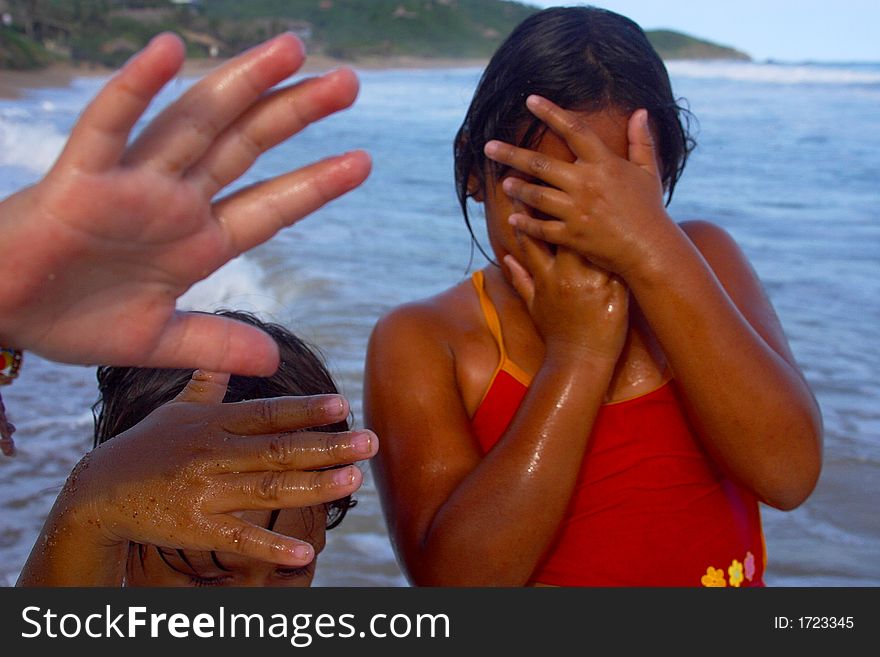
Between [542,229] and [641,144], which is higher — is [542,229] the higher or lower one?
the lower one

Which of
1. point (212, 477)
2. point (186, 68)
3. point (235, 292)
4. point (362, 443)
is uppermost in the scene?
point (362, 443)

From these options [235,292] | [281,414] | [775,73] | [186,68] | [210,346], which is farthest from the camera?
[186,68]

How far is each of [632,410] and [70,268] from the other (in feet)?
4.70

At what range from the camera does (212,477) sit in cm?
155

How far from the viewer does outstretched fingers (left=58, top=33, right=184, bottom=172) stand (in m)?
1.12

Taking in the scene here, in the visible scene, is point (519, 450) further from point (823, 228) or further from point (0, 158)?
point (0, 158)

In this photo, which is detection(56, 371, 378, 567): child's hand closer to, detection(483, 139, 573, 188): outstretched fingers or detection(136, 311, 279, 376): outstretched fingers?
detection(136, 311, 279, 376): outstretched fingers

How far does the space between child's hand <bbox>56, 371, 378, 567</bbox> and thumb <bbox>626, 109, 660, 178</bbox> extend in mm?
887

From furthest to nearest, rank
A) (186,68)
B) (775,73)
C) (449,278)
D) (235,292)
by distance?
(186,68) < (775,73) < (449,278) < (235,292)

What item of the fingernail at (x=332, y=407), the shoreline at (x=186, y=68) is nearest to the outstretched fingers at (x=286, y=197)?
the fingernail at (x=332, y=407)

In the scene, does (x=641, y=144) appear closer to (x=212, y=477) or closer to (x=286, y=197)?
(x=286, y=197)

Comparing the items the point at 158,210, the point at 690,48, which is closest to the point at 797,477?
the point at 158,210

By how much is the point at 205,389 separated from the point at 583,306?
0.82 metres

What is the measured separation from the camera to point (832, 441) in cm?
368
